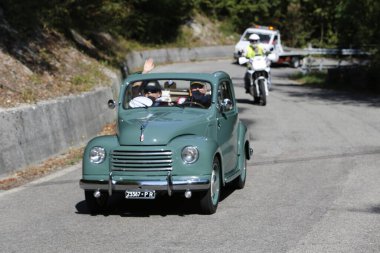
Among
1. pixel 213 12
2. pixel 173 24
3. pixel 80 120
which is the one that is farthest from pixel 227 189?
pixel 213 12

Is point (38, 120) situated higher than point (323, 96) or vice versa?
point (38, 120)

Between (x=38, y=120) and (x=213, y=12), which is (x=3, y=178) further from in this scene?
(x=213, y=12)

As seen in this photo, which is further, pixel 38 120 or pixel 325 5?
pixel 325 5

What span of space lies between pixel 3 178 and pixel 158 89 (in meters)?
3.14

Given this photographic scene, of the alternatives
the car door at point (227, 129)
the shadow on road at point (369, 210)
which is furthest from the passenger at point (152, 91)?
the shadow on road at point (369, 210)

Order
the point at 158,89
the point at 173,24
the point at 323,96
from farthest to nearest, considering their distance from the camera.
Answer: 1. the point at 173,24
2. the point at 323,96
3. the point at 158,89

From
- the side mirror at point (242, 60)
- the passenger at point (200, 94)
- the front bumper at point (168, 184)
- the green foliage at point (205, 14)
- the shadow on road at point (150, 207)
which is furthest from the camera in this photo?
the side mirror at point (242, 60)

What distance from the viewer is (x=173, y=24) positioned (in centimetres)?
4497

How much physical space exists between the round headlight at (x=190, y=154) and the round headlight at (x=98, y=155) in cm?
98

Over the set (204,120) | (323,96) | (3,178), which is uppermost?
(204,120)

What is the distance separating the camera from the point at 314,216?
9.34 meters

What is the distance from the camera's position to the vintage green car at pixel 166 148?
9.22m

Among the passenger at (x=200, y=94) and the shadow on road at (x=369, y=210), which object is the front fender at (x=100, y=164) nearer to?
the passenger at (x=200, y=94)

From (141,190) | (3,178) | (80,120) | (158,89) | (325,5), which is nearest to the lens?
(141,190)
